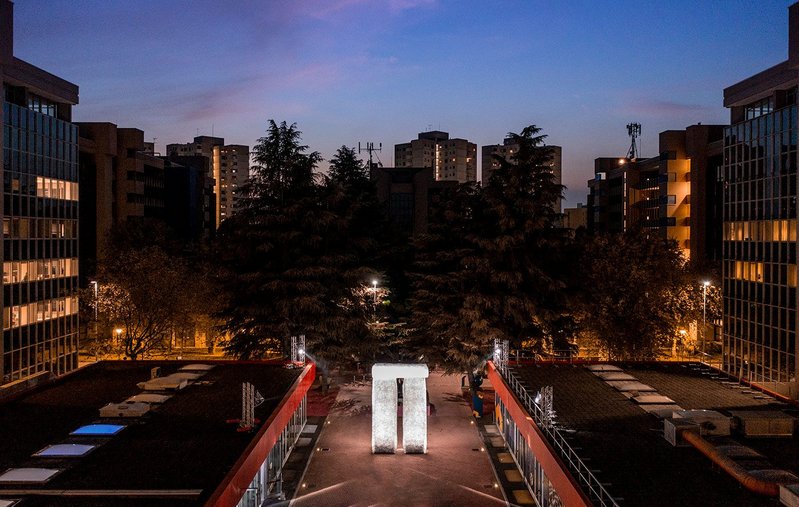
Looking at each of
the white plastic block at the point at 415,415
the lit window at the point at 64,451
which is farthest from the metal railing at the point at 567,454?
the lit window at the point at 64,451

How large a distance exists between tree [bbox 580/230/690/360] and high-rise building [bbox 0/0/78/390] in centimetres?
3038

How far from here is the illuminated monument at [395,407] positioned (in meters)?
26.8

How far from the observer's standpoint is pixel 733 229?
39062 mm

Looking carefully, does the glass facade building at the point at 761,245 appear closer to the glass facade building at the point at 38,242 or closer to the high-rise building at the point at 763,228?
the high-rise building at the point at 763,228

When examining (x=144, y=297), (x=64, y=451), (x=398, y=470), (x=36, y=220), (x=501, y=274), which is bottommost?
(x=398, y=470)

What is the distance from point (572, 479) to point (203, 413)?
1181cm

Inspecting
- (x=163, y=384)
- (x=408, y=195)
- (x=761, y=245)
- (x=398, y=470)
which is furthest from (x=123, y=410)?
(x=408, y=195)

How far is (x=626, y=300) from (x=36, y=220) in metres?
34.0

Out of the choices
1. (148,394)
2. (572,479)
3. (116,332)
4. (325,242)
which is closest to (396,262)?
(325,242)

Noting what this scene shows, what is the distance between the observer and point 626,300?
39.2 meters

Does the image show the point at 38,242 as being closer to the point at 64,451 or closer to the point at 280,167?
the point at 280,167

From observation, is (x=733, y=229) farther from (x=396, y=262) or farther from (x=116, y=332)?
(x=116, y=332)

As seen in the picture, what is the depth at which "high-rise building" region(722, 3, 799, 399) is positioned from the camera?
33.3 metres

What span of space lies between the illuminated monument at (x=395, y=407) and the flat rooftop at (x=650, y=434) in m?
4.21
